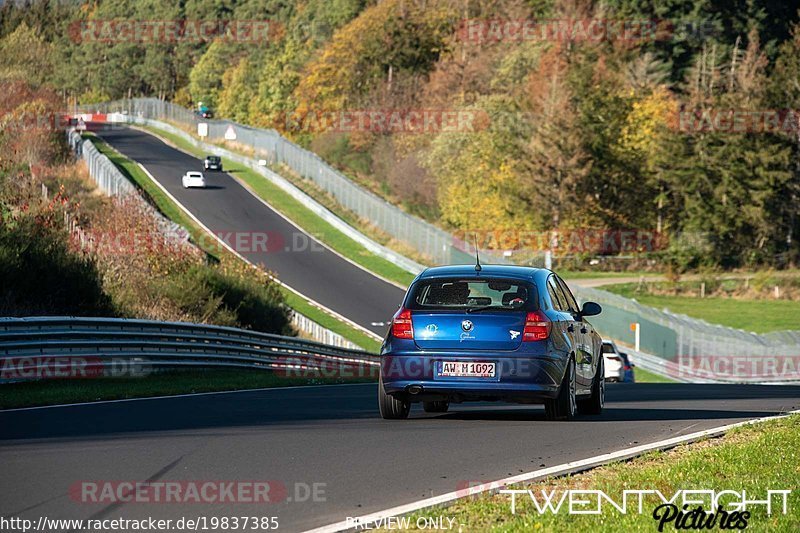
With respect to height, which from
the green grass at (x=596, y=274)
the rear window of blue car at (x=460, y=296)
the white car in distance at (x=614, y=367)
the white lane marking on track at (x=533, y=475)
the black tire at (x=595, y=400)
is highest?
the rear window of blue car at (x=460, y=296)

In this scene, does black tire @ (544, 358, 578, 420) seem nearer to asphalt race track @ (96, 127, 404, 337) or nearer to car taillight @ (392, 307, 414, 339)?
car taillight @ (392, 307, 414, 339)

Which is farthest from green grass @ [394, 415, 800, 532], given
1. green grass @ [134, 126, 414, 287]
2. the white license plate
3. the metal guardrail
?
green grass @ [134, 126, 414, 287]

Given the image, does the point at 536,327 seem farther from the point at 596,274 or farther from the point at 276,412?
the point at 596,274

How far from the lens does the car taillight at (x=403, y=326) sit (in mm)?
13812

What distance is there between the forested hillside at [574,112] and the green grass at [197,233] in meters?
11.3

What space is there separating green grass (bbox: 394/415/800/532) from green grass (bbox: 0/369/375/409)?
25.9 ft

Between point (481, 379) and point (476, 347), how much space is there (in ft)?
1.07

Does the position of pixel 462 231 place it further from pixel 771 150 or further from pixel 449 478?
pixel 449 478

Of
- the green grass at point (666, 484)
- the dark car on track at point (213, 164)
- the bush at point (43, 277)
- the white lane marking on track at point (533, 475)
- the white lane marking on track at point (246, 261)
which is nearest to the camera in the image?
the green grass at point (666, 484)

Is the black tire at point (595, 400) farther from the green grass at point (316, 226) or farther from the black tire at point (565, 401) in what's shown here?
the green grass at point (316, 226)

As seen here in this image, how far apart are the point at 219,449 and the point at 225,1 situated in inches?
7115

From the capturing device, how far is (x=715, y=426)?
14.0 metres

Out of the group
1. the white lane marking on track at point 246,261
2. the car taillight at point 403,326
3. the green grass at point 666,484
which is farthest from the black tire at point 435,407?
the white lane marking on track at point 246,261

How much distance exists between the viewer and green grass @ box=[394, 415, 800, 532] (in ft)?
25.5
